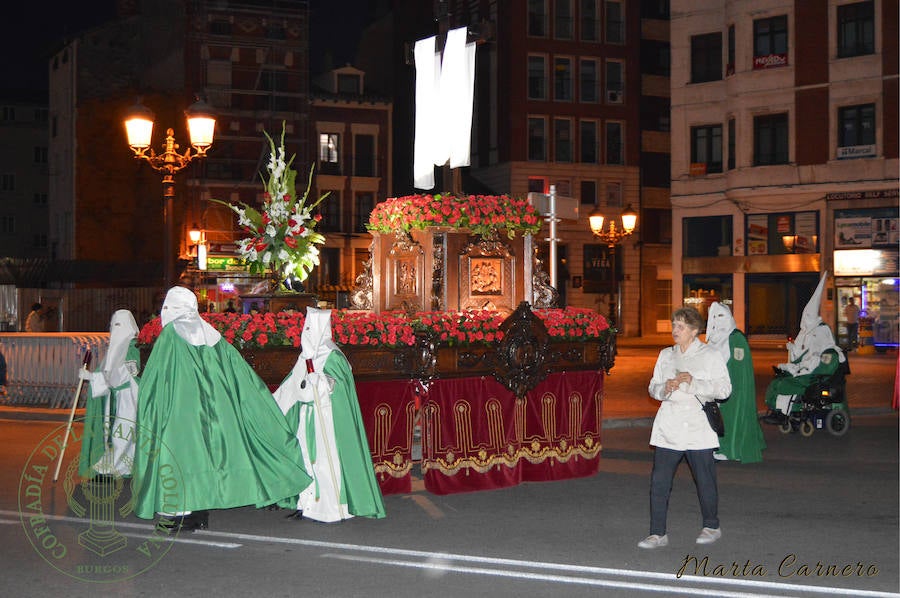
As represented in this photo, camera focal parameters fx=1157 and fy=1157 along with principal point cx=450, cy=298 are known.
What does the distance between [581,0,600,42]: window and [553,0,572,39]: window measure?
0.68m

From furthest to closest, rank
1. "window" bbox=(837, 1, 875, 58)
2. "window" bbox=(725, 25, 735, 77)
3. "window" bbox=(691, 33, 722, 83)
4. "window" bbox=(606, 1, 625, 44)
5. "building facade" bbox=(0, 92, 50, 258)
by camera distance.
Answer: "building facade" bbox=(0, 92, 50, 258), "window" bbox=(606, 1, 625, 44), "window" bbox=(691, 33, 722, 83), "window" bbox=(725, 25, 735, 77), "window" bbox=(837, 1, 875, 58)

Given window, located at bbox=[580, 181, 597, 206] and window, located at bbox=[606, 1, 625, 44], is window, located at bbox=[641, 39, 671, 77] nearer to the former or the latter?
window, located at bbox=[606, 1, 625, 44]

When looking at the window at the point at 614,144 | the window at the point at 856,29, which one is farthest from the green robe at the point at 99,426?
the window at the point at 614,144

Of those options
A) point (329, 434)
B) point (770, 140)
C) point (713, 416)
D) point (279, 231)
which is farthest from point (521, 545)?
point (770, 140)

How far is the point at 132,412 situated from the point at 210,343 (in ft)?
9.28

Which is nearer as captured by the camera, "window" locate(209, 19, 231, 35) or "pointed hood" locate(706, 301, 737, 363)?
"pointed hood" locate(706, 301, 737, 363)

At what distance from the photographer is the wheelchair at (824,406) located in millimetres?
16031

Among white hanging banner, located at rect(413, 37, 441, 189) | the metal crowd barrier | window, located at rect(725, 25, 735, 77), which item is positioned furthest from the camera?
window, located at rect(725, 25, 735, 77)

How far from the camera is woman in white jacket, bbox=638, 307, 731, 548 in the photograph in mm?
8594

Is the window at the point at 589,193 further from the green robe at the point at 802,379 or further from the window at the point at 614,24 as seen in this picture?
the green robe at the point at 802,379

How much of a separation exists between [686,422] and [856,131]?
33.3 meters

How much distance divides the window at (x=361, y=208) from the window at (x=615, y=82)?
40.0 ft

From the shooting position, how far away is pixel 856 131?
38969mm

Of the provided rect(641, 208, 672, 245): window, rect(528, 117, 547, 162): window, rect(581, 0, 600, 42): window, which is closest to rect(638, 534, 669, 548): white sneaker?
rect(528, 117, 547, 162): window
